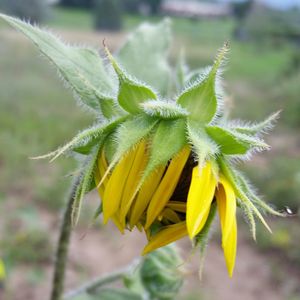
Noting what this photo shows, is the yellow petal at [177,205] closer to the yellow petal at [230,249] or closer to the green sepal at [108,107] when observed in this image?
the yellow petal at [230,249]

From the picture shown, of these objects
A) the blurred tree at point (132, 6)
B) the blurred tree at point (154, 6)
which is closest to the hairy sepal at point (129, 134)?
the blurred tree at point (132, 6)

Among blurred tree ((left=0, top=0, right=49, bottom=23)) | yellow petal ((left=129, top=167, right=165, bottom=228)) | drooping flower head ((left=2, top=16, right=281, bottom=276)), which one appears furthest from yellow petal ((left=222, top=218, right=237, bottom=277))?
blurred tree ((left=0, top=0, right=49, bottom=23))

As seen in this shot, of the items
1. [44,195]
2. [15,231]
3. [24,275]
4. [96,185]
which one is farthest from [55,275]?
[44,195]

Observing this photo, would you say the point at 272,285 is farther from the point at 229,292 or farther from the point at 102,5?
the point at 102,5

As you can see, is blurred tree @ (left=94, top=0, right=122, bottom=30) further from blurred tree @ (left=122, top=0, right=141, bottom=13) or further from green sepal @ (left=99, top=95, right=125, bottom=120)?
green sepal @ (left=99, top=95, right=125, bottom=120)

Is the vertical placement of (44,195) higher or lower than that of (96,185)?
lower

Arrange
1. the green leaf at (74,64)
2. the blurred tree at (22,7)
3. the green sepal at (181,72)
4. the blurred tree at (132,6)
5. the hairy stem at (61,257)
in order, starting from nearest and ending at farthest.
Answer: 1. the green leaf at (74,64)
2. the hairy stem at (61,257)
3. the green sepal at (181,72)
4. the blurred tree at (22,7)
5. the blurred tree at (132,6)
